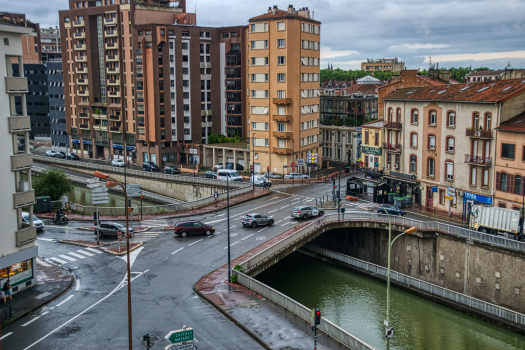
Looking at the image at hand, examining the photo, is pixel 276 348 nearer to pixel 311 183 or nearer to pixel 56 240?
pixel 56 240

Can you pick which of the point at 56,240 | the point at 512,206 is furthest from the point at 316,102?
the point at 56,240

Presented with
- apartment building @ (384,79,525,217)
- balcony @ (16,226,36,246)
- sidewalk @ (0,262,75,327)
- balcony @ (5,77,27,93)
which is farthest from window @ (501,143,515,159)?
balcony @ (5,77,27,93)

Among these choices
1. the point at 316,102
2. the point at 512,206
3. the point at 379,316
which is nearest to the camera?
the point at 379,316

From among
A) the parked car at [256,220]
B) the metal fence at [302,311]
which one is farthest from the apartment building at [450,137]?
the metal fence at [302,311]

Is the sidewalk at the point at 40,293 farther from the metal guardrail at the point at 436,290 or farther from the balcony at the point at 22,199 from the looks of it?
the metal guardrail at the point at 436,290

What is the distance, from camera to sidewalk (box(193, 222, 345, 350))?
30.2 m

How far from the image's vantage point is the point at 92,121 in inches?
4860

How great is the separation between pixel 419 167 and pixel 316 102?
34273mm

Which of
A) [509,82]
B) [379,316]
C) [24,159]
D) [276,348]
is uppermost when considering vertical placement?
[509,82]

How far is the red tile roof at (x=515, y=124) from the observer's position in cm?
4907

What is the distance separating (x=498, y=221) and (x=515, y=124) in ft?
34.2

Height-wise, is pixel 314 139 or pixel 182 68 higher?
pixel 182 68

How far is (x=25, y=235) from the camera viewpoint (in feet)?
124

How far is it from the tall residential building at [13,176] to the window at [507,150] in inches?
1667
